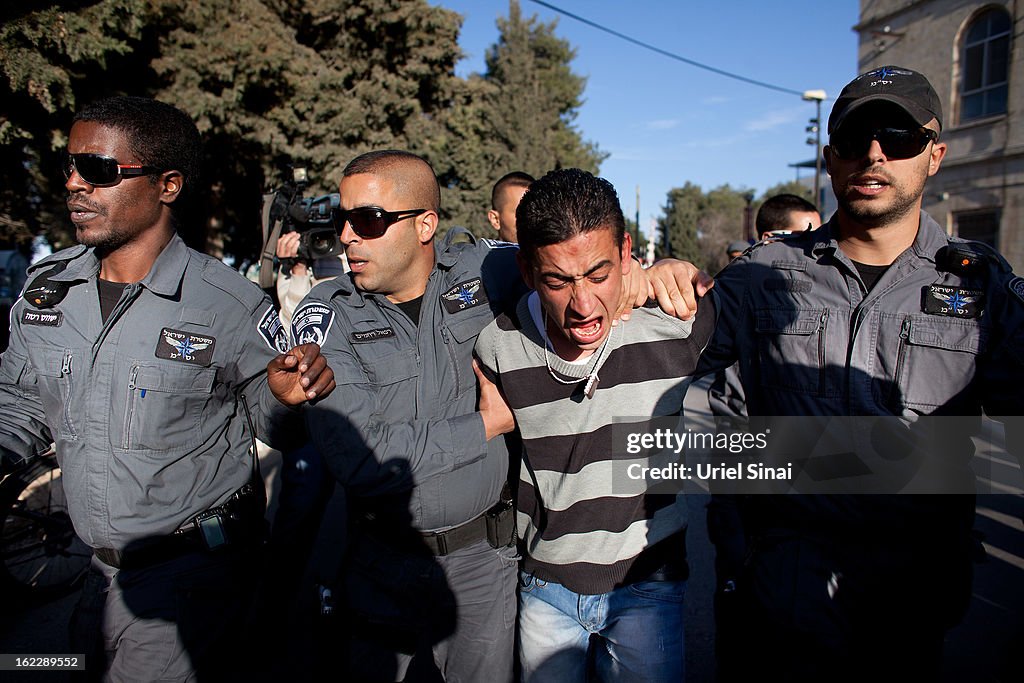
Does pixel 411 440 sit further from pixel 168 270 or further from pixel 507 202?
pixel 507 202

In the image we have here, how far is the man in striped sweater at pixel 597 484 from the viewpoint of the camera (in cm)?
204

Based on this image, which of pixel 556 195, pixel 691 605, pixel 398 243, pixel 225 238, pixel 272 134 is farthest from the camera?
pixel 225 238

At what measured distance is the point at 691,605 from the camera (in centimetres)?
392

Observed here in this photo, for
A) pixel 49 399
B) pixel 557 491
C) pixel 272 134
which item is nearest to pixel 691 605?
pixel 557 491

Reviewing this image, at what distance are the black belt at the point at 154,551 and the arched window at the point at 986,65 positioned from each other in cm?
2070

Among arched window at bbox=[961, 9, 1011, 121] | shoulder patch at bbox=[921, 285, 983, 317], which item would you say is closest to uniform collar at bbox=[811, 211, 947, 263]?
shoulder patch at bbox=[921, 285, 983, 317]

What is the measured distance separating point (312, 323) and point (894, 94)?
2019mm

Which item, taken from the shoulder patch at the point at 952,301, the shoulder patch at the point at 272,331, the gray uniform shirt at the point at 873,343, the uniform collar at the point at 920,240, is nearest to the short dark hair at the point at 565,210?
the gray uniform shirt at the point at 873,343

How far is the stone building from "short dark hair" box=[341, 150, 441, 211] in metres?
18.8

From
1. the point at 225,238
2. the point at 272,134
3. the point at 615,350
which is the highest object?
the point at 272,134

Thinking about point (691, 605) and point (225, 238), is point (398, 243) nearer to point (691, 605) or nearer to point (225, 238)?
point (691, 605)

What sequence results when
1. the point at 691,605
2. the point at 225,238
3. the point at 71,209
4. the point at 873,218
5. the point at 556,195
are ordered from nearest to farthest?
the point at 556,195 < the point at 873,218 < the point at 71,209 < the point at 691,605 < the point at 225,238

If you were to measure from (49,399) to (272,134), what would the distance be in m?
15.3

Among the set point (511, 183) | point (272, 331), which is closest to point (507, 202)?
point (511, 183)
